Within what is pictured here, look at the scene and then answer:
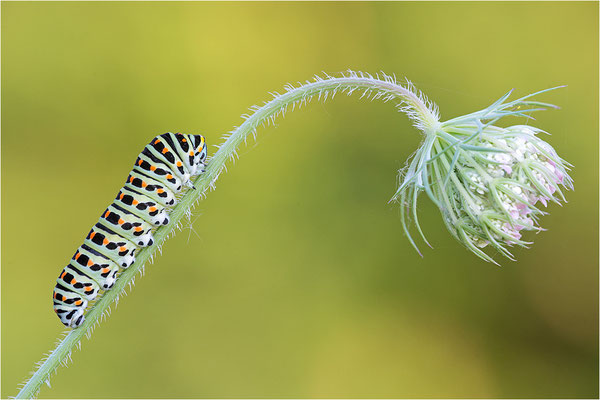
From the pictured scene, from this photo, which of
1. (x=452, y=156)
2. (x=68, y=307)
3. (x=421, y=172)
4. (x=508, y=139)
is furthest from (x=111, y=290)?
(x=508, y=139)

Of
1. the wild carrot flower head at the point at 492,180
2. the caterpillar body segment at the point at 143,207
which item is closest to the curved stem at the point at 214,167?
the caterpillar body segment at the point at 143,207

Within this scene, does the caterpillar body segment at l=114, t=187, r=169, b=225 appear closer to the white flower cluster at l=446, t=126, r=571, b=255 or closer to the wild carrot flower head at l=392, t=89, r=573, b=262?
the wild carrot flower head at l=392, t=89, r=573, b=262

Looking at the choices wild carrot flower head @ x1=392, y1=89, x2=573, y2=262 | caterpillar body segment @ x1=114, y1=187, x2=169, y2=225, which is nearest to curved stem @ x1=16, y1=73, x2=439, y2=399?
caterpillar body segment @ x1=114, y1=187, x2=169, y2=225

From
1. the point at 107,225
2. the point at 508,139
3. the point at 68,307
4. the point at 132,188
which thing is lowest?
the point at 68,307

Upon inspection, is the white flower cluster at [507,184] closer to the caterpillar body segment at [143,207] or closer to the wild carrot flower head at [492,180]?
the wild carrot flower head at [492,180]

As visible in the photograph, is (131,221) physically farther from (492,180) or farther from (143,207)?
(492,180)

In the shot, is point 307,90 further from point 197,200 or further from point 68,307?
point 68,307

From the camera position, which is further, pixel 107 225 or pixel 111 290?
pixel 107 225
